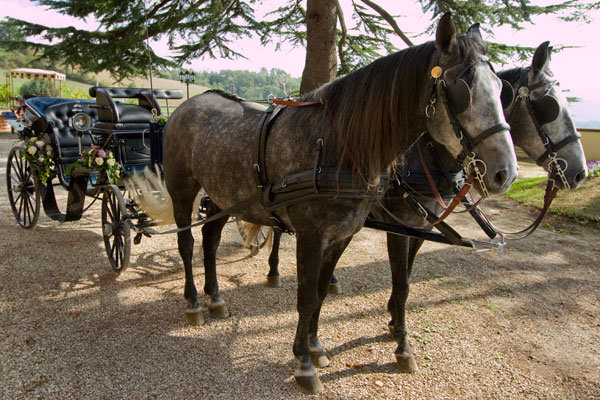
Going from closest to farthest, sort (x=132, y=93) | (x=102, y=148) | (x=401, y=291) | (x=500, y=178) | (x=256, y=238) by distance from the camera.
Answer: (x=500, y=178) < (x=401, y=291) < (x=102, y=148) < (x=256, y=238) < (x=132, y=93)

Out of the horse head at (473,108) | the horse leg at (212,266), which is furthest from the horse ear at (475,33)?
the horse leg at (212,266)

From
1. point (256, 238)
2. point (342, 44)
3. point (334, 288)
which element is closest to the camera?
point (334, 288)

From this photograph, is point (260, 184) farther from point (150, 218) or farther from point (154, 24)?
point (154, 24)

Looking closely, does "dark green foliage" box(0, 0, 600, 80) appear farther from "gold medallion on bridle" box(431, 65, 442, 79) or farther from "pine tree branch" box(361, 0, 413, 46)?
"gold medallion on bridle" box(431, 65, 442, 79)

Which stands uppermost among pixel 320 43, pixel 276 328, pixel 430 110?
pixel 320 43

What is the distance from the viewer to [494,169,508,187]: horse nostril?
6.05 ft

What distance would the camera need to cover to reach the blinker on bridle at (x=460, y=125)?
1876mm

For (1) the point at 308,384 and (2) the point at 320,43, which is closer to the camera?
(1) the point at 308,384

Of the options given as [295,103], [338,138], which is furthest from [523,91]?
[295,103]

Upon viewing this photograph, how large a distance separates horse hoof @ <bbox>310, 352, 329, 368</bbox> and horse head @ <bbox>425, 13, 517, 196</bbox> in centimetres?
180

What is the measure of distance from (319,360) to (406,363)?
67 centimetres

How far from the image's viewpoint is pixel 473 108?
1.90m

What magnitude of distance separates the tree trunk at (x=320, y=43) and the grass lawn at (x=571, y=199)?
5229 millimetres

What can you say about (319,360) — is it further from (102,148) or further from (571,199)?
(571,199)
